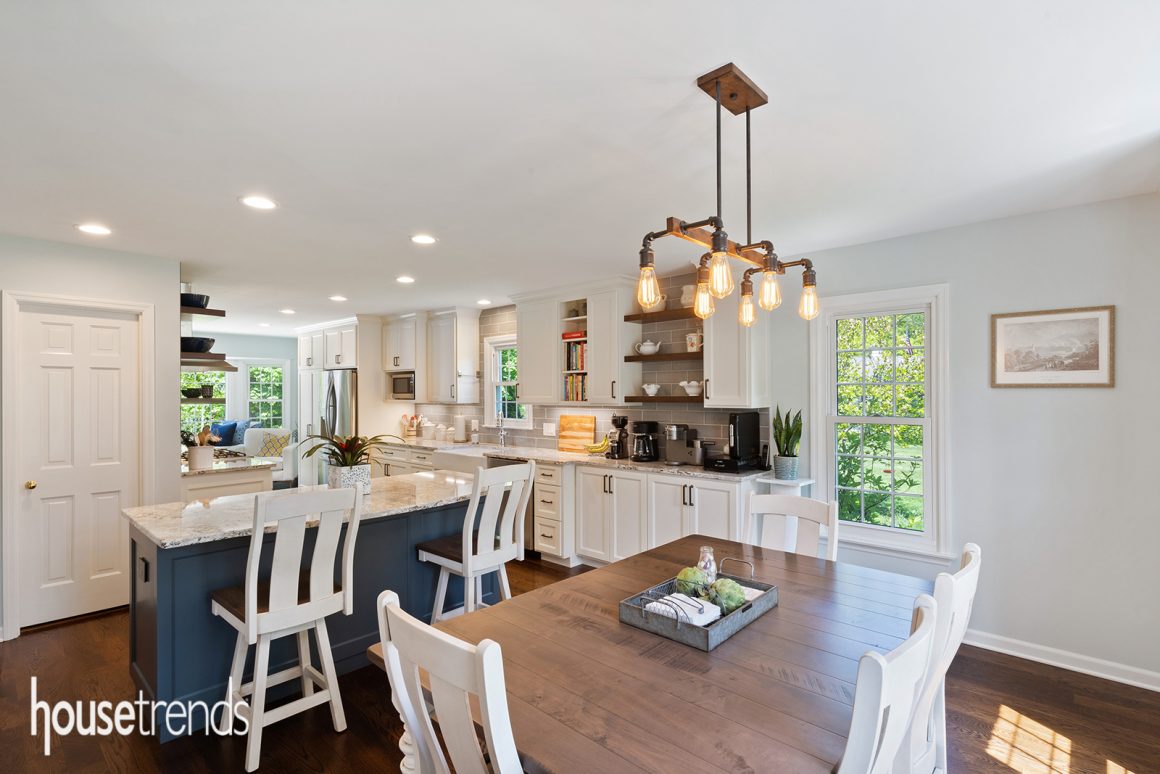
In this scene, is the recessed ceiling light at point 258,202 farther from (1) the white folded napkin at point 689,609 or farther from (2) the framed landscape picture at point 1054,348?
(2) the framed landscape picture at point 1054,348

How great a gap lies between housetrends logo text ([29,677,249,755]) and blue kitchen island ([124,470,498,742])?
3cm

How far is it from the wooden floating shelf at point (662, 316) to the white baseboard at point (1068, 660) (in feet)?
8.76

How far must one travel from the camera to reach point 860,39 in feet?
5.09

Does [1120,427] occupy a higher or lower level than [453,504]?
higher

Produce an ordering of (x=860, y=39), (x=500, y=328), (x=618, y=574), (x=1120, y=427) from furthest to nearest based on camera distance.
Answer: (x=500, y=328) < (x=1120, y=427) < (x=618, y=574) < (x=860, y=39)

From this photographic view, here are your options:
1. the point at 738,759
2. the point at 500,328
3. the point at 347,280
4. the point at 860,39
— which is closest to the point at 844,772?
the point at 738,759

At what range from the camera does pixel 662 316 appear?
4.46 metres

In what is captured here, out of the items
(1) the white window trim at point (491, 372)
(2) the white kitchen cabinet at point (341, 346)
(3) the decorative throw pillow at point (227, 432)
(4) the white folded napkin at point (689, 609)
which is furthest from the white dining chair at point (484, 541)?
(3) the decorative throw pillow at point (227, 432)

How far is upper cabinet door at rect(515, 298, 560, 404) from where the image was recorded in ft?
16.9

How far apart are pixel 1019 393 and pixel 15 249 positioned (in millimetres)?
5793

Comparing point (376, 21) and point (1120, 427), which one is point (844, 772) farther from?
point (1120, 427)

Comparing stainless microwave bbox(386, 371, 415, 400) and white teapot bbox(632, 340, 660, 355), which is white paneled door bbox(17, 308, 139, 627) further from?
white teapot bbox(632, 340, 660, 355)

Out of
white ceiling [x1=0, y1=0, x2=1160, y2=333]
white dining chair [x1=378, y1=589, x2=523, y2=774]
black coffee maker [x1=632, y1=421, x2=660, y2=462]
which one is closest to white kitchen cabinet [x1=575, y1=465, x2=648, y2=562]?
black coffee maker [x1=632, y1=421, x2=660, y2=462]

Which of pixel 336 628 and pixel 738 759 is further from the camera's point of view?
pixel 336 628
